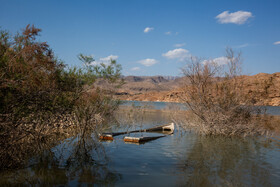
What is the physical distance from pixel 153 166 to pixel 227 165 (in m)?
3.73

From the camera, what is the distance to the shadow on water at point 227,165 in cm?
879

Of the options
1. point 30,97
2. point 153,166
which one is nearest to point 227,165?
point 153,166

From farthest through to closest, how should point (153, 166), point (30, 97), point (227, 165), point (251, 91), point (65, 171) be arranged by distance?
point (251, 91) → point (227, 165) → point (153, 166) → point (65, 171) → point (30, 97)

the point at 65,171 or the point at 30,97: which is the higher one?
the point at 30,97

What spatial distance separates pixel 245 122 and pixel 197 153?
6.82 m

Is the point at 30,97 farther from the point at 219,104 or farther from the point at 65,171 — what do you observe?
the point at 219,104

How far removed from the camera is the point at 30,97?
761 cm

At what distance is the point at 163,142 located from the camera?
53.2 ft

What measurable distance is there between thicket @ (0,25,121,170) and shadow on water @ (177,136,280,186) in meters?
5.52

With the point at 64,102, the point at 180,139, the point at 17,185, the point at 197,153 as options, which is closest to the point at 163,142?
the point at 180,139

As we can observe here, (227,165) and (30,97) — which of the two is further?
(227,165)

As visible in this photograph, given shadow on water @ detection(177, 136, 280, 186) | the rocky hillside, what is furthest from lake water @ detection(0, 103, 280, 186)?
the rocky hillside

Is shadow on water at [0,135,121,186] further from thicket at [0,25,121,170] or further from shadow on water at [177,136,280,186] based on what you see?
shadow on water at [177,136,280,186]

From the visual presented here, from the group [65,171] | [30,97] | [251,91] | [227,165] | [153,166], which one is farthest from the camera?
[251,91]
